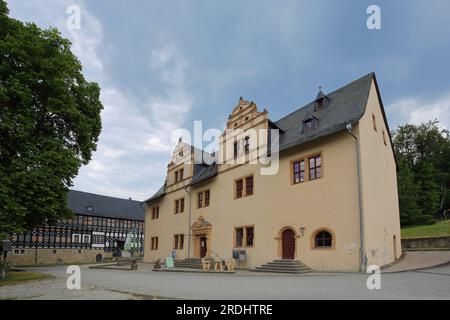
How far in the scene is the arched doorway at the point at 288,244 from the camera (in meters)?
18.6

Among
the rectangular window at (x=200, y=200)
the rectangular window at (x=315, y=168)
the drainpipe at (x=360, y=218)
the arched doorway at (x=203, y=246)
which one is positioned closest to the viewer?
the drainpipe at (x=360, y=218)

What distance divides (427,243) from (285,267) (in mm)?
16808

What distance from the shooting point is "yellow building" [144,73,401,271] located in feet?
53.6

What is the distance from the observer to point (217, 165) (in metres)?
26.0

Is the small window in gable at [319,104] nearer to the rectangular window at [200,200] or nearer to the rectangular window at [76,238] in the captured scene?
the rectangular window at [200,200]

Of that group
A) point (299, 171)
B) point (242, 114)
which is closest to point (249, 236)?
point (299, 171)

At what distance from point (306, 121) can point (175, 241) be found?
16.0 meters

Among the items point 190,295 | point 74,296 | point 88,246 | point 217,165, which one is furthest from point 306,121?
point 88,246

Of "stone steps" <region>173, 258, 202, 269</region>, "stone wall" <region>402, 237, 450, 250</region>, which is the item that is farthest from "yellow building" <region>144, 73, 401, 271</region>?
"stone wall" <region>402, 237, 450, 250</region>

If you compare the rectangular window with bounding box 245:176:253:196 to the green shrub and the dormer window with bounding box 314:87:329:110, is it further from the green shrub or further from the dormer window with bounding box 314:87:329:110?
the green shrub

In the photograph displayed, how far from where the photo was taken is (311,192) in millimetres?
17953

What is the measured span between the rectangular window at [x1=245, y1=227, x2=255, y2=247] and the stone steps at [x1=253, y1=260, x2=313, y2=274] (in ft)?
9.97

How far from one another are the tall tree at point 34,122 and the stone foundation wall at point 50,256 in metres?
30.9

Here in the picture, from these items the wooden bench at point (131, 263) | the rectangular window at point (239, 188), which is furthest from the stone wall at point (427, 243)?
the wooden bench at point (131, 263)
